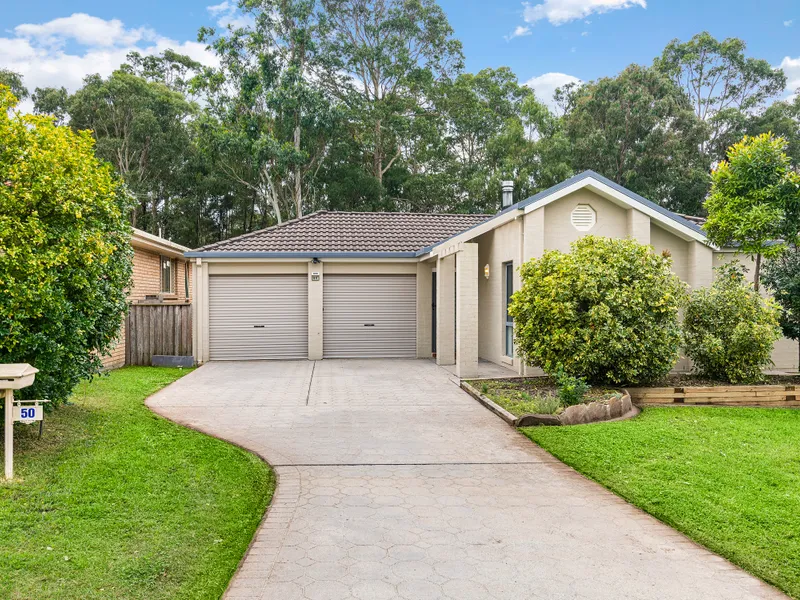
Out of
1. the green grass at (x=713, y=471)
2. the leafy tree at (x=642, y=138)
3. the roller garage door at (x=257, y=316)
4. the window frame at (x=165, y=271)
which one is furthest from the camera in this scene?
the leafy tree at (x=642, y=138)

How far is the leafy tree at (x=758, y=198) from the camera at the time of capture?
33.1 ft

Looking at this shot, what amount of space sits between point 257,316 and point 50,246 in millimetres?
9688

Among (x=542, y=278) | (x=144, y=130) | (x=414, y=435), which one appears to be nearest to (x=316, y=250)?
(x=542, y=278)

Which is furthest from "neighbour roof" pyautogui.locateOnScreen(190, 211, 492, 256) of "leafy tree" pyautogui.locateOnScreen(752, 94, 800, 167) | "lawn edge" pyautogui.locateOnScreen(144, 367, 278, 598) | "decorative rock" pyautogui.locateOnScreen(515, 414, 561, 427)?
"leafy tree" pyautogui.locateOnScreen(752, 94, 800, 167)

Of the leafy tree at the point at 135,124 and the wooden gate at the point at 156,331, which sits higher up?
the leafy tree at the point at 135,124

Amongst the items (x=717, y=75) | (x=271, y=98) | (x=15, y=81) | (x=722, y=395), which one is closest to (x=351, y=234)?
(x=722, y=395)

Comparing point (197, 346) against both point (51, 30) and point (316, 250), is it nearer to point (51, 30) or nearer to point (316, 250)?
point (316, 250)

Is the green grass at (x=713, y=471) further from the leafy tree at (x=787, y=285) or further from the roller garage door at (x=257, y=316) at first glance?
the roller garage door at (x=257, y=316)

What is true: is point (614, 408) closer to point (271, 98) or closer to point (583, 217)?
point (583, 217)

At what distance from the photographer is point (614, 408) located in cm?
833

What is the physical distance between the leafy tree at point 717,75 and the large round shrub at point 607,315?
2898 cm

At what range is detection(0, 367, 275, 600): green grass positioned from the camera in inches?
142

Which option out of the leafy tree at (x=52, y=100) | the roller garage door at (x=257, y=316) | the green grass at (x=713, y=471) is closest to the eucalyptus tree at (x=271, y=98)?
the leafy tree at (x=52, y=100)

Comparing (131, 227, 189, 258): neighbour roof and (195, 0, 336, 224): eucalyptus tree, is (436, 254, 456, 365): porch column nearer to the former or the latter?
(131, 227, 189, 258): neighbour roof
